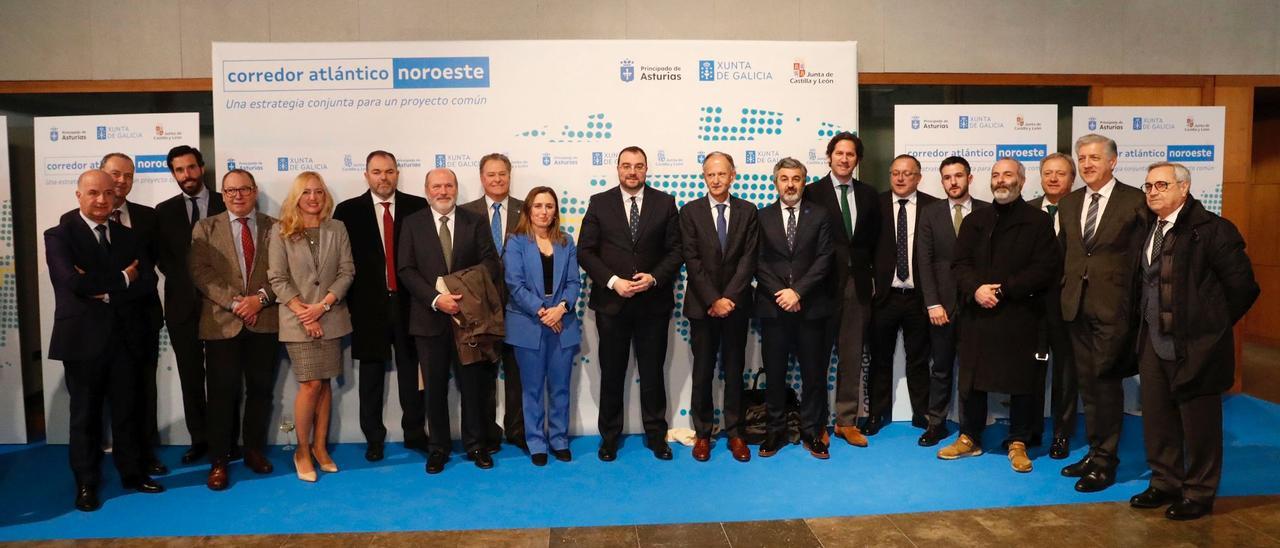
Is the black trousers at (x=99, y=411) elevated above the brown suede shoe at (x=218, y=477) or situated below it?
above

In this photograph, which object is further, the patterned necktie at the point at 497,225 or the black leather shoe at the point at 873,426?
the black leather shoe at the point at 873,426

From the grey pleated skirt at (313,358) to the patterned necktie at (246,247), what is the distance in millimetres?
450

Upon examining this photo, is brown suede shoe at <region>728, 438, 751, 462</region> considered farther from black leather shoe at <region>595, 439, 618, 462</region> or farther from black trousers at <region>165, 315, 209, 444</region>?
black trousers at <region>165, 315, 209, 444</region>

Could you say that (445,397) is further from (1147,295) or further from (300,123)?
(1147,295)

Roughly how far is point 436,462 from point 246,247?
156 centimetres

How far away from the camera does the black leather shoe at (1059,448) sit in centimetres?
457

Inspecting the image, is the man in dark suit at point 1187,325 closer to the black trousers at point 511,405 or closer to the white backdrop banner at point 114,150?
the black trousers at point 511,405

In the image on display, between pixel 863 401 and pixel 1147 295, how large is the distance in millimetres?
2051

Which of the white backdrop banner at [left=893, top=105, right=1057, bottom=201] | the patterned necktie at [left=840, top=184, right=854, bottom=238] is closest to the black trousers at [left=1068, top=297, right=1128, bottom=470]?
the patterned necktie at [left=840, top=184, right=854, bottom=238]

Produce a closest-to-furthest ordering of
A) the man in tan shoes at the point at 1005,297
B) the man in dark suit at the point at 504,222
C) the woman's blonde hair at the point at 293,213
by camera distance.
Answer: the woman's blonde hair at the point at 293,213 → the man in tan shoes at the point at 1005,297 → the man in dark suit at the point at 504,222

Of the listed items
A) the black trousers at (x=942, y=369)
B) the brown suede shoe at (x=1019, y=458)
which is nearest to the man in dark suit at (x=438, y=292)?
the black trousers at (x=942, y=369)

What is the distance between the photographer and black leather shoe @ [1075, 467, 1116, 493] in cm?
398

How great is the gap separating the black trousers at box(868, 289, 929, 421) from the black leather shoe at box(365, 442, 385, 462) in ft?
10.0

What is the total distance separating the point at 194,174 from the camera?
4586 millimetres
